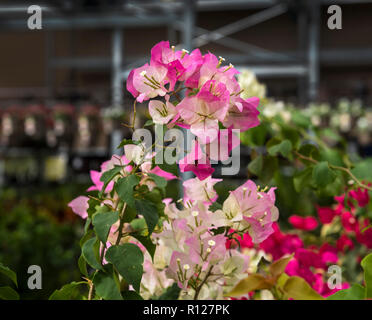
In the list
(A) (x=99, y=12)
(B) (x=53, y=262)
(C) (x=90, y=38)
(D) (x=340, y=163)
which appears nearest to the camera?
(D) (x=340, y=163)

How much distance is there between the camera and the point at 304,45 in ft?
26.8

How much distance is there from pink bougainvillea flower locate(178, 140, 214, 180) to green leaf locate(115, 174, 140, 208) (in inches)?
2.4

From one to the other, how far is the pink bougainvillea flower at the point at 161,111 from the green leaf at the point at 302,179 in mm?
338

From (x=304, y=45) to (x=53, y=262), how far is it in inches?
289

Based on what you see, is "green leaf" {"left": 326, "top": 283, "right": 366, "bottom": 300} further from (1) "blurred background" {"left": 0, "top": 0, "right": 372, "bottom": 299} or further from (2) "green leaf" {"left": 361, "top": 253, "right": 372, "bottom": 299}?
(1) "blurred background" {"left": 0, "top": 0, "right": 372, "bottom": 299}

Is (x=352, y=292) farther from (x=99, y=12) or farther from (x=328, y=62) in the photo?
(x=328, y=62)

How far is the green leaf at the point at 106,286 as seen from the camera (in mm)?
450

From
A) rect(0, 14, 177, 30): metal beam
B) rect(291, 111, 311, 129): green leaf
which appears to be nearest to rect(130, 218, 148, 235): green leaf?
rect(291, 111, 311, 129): green leaf

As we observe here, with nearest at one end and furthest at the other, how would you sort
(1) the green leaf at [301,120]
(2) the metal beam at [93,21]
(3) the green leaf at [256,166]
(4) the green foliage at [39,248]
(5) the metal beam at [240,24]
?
(3) the green leaf at [256,166] → (1) the green leaf at [301,120] → (4) the green foliage at [39,248] → (2) the metal beam at [93,21] → (5) the metal beam at [240,24]

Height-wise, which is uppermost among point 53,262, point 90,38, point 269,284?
point 90,38

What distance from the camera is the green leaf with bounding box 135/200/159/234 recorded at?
1.52ft

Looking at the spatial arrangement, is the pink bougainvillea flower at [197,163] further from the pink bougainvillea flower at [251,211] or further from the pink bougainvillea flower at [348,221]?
the pink bougainvillea flower at [348,221]
